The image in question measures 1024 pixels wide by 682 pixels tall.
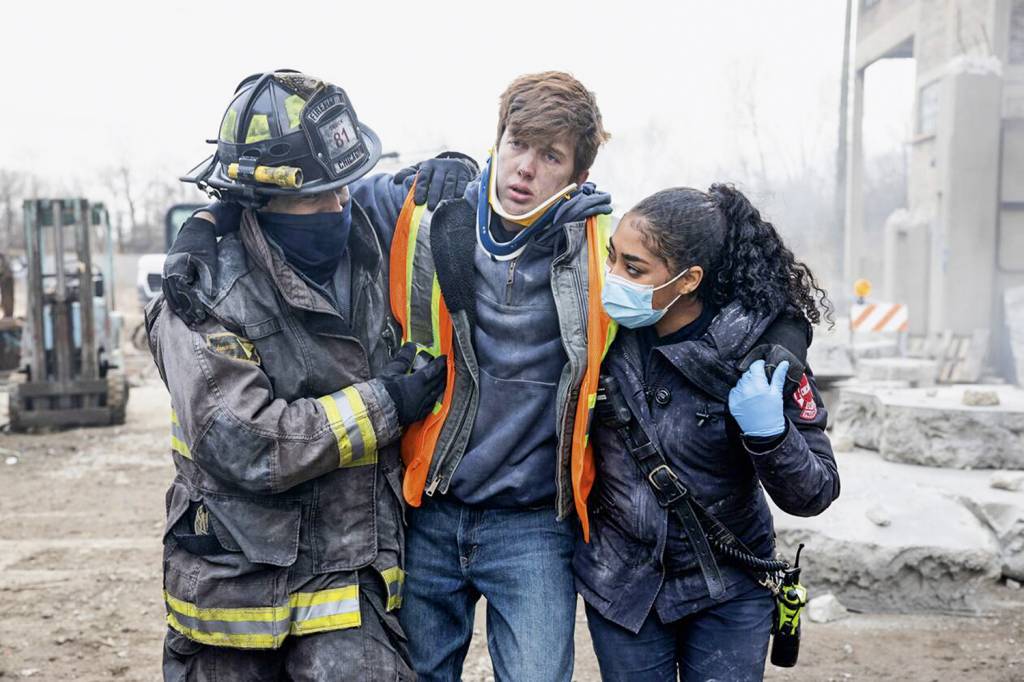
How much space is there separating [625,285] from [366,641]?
43.2 inches

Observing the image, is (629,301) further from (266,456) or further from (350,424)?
(266,456)

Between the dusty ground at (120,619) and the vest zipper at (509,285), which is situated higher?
the vest zipper at (509,285)

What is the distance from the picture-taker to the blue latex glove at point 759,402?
2.34 meters

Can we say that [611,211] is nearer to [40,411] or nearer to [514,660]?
[514,660]

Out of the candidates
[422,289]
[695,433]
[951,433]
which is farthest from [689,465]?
[951,433]

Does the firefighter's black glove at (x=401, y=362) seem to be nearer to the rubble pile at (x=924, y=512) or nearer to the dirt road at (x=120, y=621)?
the dirt road at (x=120, y=621)

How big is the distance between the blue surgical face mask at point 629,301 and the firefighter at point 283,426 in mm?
490

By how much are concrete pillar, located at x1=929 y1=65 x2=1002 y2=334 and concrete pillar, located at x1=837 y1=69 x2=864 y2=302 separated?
6219 mm

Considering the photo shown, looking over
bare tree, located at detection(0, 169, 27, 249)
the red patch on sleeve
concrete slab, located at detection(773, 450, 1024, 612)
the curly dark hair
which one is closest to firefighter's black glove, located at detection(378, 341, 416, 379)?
the curly dark hair

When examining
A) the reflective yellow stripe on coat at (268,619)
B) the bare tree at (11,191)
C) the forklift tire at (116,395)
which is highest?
the bare tree at (11,191)

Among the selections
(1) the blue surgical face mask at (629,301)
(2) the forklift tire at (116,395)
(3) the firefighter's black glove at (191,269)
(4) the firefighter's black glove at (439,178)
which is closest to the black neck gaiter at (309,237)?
(3) the firefighter's black glove at (191,269)

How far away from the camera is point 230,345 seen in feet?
7.79

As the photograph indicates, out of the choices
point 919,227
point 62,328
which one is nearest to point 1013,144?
point 919,227

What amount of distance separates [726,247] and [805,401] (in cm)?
44
